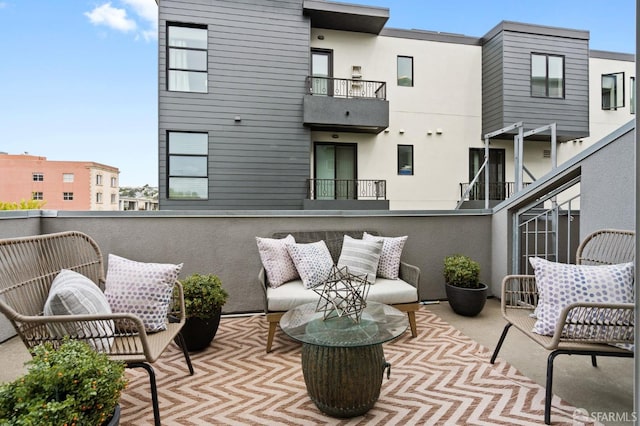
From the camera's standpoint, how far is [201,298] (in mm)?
2908

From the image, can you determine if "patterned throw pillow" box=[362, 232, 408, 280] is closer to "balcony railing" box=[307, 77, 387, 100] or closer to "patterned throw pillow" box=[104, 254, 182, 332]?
"patterned throw pillow" box=[104, 254, 182, 332]

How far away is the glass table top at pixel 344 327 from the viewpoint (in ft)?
6.51

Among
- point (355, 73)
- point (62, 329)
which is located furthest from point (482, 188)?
point (62, 329)

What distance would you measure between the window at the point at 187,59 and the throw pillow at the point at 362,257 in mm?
5509

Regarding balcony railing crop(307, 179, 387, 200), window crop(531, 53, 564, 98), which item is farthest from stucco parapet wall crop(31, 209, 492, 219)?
window crop(531, 53, 564, 98)

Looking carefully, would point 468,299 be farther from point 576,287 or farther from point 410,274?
point 576,287

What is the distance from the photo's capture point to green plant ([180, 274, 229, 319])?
2.87 metres

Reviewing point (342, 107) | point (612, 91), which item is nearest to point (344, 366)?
point (342, 107)

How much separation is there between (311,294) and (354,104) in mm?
5607

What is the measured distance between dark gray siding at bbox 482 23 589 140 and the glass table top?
A: 777 centimetres

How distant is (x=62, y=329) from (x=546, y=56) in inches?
436

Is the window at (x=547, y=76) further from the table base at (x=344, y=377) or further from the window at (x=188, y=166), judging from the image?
the table base at (x=344, y=377)

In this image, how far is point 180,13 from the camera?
6.96m

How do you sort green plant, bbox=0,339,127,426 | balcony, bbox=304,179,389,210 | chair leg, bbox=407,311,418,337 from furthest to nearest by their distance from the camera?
balcony, bbox=304,179,389,210 < chair leg, bbox=407,311,418,337 < green plant, bbox=0,339,127,426
